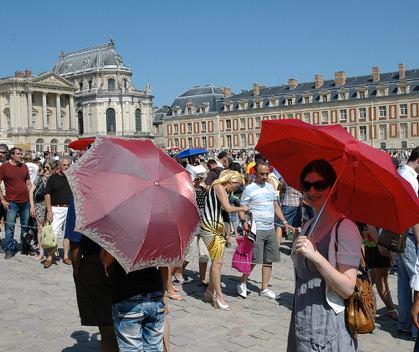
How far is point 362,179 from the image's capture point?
2.49 m

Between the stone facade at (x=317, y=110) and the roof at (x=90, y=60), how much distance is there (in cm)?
1297

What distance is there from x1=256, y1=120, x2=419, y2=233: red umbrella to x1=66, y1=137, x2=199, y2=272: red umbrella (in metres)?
0.74

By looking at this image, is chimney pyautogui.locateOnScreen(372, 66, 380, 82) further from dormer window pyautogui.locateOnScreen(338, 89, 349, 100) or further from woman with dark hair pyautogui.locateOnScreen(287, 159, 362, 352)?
woman with dark hair pyautogui.locateOnScreen(287, 159, 362, 352)

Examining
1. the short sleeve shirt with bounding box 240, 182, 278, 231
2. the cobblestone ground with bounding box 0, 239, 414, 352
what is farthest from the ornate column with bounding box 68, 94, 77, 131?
the short sleeve shirt with bounding box 240, 182, 278, 231

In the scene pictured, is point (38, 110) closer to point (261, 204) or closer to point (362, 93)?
point (362, 93)

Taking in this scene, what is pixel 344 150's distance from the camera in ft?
7.98

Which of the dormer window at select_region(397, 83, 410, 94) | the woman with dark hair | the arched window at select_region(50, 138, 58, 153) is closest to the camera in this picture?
the woman with dark hair

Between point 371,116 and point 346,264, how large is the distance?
5626 cm

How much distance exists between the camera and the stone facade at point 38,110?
213ft

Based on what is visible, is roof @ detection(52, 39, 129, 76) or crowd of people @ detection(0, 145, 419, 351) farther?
roof @ detection(52, 39, 129, 76)

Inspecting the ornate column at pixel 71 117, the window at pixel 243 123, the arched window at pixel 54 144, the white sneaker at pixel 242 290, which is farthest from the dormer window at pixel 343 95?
the white sneaker at pixel 242 290

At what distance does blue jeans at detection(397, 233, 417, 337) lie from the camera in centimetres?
457

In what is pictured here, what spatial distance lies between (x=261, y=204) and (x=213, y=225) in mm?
700

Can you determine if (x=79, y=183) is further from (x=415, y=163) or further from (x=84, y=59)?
(x=84, y=59)
